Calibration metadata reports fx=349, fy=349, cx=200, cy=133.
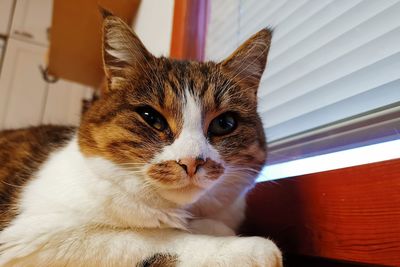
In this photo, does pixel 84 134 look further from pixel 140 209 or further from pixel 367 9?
Result: pixel 367 9

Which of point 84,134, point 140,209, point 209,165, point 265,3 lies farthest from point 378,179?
point 265,3

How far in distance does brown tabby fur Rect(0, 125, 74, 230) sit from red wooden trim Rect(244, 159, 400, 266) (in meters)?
0.69

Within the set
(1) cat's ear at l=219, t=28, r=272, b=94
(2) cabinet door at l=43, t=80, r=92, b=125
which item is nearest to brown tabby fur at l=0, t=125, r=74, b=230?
(1) cat's ear at l=219, t=28, r=272, b=94

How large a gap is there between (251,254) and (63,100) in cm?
399

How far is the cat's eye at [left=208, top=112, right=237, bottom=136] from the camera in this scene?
0.87 metres

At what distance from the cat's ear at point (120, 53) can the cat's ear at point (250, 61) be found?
0.76 ft

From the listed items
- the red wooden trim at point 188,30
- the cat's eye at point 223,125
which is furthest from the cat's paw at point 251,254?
the red wooden trim at point 188,30

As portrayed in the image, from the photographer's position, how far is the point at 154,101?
848mm

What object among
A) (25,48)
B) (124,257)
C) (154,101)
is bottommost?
(124,257)

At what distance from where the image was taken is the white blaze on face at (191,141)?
0.73m

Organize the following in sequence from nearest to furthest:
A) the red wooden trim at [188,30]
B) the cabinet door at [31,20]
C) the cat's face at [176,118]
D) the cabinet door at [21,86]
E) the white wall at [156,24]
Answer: the cat's face at [176,118], the red wooden trim at [188,30], the white wall at [156,24], the cabinet door at [21,86], the cabinet door at [31,20]

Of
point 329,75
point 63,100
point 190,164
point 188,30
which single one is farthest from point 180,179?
point 63,100

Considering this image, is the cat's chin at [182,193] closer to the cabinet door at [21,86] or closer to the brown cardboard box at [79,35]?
the brown cardboard box at [79,35]

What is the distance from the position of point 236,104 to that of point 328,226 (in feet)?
1.21
